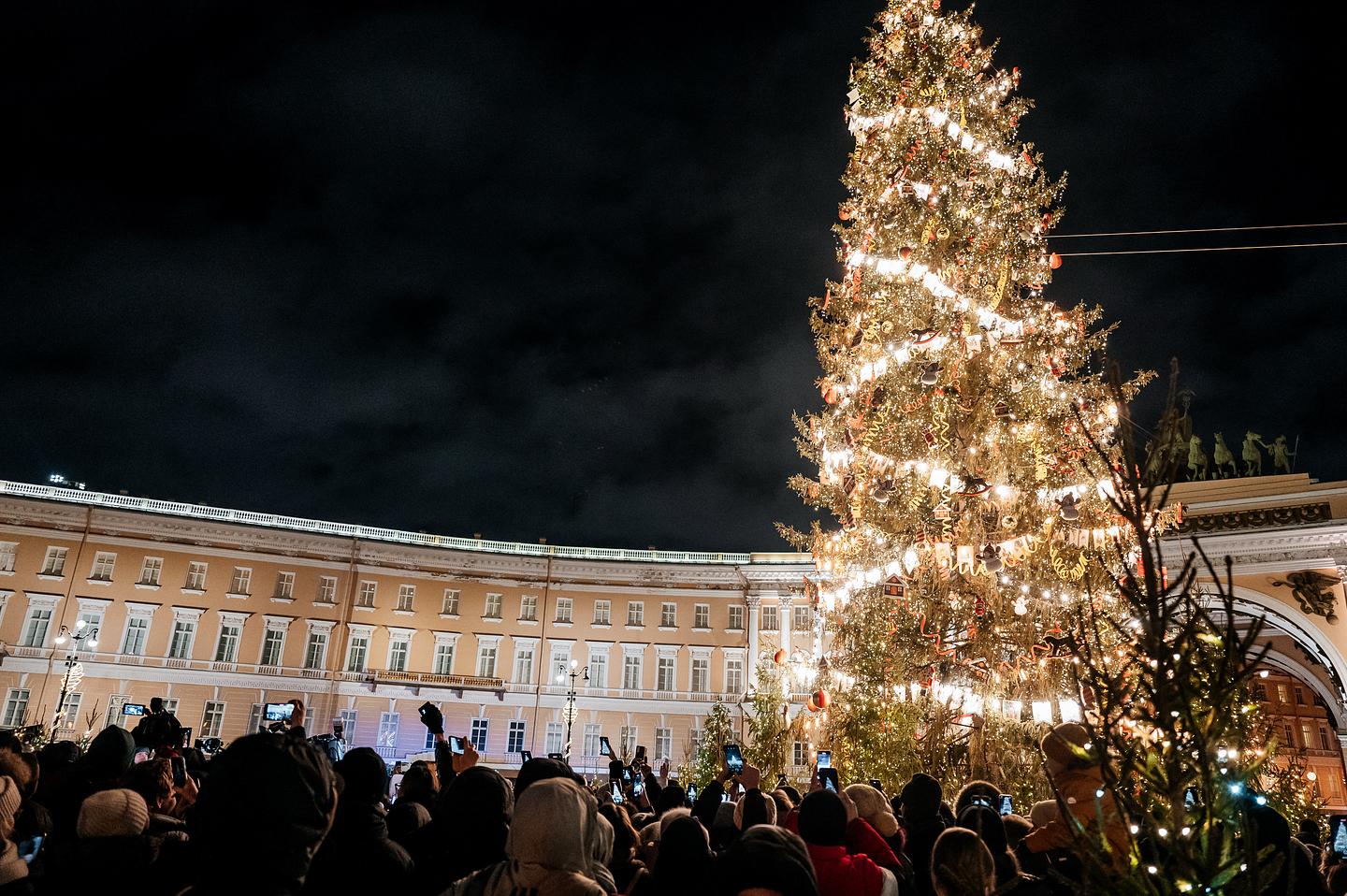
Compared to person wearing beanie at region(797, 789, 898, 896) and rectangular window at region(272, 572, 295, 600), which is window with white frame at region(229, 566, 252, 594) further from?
person wearing beanie at region(797, 789, 898, 896)

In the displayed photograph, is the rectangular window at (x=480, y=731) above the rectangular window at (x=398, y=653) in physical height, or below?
below

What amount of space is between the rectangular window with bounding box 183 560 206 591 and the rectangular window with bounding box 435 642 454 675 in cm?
1093

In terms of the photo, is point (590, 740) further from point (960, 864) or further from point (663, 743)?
point (960, 864)

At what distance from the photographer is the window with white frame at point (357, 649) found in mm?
37438

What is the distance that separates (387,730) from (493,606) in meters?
7.28

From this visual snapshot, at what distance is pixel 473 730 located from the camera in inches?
1471

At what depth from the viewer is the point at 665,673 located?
3897cm

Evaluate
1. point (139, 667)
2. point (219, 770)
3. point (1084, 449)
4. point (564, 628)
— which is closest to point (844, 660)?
point (1084, 449)

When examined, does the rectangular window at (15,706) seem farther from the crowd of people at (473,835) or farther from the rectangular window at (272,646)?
the crowd of people at (473,835)

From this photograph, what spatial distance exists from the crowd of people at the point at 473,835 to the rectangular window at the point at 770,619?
33.9 m

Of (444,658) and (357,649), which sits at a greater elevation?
(357,649)

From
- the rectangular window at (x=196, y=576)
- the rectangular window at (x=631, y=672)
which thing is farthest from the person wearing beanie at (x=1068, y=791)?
the rectangular window at (x=196, y=576)

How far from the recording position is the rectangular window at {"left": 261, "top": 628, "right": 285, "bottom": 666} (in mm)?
36531

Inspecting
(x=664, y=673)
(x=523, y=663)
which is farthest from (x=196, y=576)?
(x=664, y=673)
